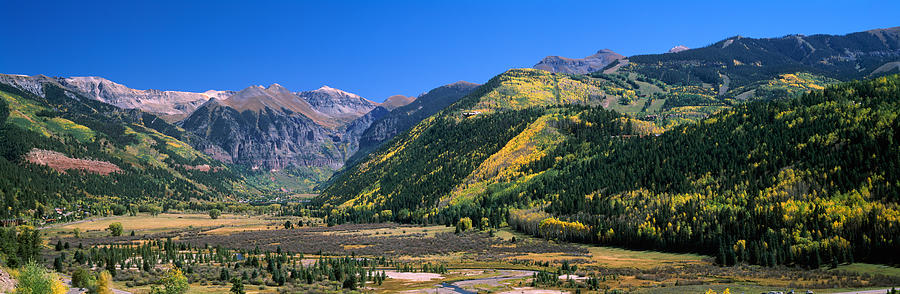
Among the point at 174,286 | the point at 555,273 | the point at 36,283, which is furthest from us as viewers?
the point at 555,273

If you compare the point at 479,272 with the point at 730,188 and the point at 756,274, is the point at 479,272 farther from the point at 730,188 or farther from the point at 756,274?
the point at 730,188

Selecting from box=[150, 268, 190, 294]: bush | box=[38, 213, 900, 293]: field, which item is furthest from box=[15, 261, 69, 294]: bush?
box=[38, 213, 900, 293]: field

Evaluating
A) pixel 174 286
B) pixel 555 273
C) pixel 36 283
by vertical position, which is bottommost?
pixel 555 273

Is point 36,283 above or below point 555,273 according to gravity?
above

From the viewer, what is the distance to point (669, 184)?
628 ft

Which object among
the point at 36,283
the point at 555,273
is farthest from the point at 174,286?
the point at 555,273

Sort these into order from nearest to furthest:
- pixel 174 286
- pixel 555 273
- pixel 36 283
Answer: pixel 36 283 → pixel 174 286 → pixel 555 273

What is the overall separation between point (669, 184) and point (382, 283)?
381 ft

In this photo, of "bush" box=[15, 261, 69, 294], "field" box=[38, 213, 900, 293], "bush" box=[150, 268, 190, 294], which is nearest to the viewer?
"bush" box=[15, 261, 69, 294]

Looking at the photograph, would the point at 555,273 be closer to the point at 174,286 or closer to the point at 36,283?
the point at 174,286

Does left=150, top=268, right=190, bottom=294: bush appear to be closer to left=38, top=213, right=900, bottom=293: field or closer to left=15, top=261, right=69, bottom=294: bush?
left=38, top=213, right=900, bottom=293: field

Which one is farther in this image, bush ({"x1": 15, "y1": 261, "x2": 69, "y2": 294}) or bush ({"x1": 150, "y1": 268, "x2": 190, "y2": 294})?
bush ({"x1": 150, "y1": 268, "x2": 190, "y2": 294})

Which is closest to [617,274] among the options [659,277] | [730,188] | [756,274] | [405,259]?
[659,277]

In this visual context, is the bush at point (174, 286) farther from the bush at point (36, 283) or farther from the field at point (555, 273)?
the bush at point (36, 283)
